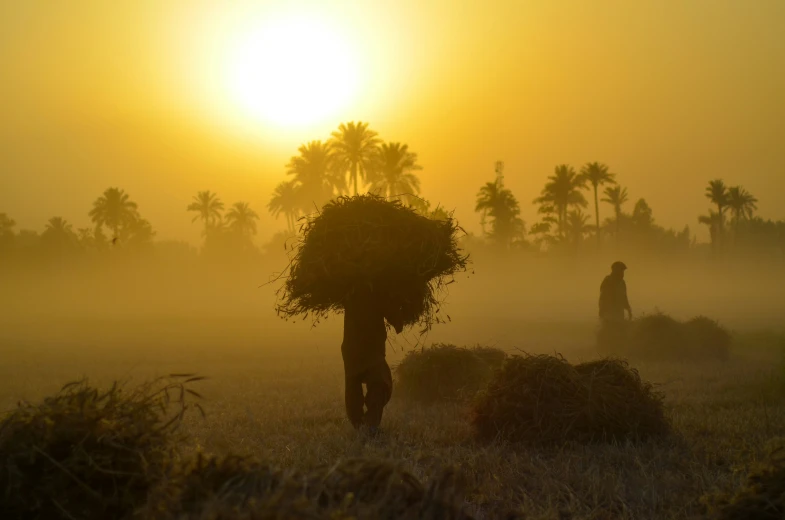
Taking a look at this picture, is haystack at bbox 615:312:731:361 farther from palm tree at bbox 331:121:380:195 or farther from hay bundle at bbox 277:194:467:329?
palm tree at bbox 331:121:380:195

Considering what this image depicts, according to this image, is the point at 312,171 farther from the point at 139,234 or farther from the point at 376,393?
the point at 376,393

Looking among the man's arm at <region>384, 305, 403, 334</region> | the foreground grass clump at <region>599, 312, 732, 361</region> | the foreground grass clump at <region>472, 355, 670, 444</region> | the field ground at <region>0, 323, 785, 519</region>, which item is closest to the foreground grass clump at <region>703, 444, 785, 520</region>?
the field ground at <region>0, 323, 785, 519</region>

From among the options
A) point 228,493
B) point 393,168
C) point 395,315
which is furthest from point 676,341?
point 393,168

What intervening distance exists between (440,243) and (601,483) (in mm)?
3472

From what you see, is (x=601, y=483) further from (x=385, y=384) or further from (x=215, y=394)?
(x=215, y=394)

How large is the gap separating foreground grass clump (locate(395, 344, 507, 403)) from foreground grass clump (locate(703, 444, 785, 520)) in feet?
22.3

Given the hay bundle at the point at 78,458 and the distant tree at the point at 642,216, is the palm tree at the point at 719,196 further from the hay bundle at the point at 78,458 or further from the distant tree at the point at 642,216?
the hay bundle at the point at 78,458

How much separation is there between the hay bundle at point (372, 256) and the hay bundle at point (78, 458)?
14.5ft

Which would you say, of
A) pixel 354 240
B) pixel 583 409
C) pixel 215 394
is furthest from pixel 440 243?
pixel 215 394

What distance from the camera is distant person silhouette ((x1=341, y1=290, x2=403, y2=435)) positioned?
27.4 ft

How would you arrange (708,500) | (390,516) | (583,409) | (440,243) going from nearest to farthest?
1. (390,516)
2. (708,500)
3. (583,409)
4. (440,243)

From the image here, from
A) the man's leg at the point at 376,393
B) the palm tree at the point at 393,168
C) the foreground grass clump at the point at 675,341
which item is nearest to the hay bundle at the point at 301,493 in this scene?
the man's leg at the point at 376,393

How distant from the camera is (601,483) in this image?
5.65 metres

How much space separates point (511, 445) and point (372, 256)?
2668mm
